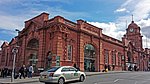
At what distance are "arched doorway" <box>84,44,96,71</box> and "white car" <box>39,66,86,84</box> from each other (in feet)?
51.2

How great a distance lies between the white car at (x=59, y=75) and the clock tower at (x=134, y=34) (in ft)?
156

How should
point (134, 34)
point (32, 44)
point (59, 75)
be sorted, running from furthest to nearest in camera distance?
1. point (134, 34)
2. point (32, 44)
3. point (59, 75)

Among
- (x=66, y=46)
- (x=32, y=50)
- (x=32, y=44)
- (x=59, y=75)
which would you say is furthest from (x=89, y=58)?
(x=59, y=75)

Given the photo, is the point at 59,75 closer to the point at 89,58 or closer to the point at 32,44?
the point at 89,58

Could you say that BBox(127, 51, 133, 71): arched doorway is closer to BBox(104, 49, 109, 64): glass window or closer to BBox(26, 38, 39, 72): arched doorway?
BBox(104, 49, 109, 64): glass window

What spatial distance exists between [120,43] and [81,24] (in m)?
16.7

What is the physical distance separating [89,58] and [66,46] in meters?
7.20

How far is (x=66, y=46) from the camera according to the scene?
28.9 m

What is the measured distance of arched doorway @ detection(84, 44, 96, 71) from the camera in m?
33.7

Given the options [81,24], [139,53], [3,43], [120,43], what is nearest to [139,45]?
[139,53]

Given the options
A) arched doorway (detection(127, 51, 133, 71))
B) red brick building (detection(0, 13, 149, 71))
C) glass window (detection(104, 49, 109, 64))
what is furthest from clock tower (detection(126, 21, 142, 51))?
glass window (detection(104, 49, 109, 64))

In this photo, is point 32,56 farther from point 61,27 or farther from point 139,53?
point 139,53

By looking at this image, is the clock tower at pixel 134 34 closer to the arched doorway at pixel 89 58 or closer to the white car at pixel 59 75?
the arched doorway at pixel 89 58

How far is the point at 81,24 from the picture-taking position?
32.2 m
